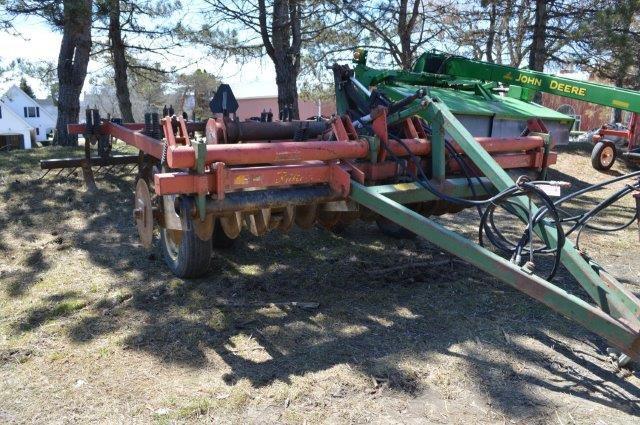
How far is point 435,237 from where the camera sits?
128 inches

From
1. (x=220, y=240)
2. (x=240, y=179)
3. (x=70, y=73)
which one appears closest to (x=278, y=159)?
(x=240, y=179)

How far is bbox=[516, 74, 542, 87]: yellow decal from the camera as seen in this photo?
7102 millimetres

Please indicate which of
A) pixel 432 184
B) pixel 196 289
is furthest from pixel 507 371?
pixel 196 289

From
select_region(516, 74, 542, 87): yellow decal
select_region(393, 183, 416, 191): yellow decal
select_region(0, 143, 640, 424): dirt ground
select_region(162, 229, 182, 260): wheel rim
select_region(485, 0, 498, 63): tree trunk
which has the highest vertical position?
select_region(485, 0, 498, 63): tree trunk

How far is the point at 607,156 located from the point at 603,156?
142 millimetres

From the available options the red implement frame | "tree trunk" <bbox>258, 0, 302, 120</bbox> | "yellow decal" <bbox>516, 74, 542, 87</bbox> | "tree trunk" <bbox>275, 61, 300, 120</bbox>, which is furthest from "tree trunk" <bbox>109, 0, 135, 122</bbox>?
the red implement frame

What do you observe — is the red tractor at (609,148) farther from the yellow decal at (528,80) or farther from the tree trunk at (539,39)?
the yellow decal at (528,80)

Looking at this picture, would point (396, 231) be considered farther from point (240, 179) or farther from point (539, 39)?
point (539, 39)

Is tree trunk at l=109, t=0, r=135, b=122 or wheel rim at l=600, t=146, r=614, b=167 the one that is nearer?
wheel rim at l=600, t=146, r=614, b=167

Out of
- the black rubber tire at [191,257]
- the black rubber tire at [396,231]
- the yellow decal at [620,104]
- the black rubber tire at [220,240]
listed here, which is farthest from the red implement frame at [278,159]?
the yellow decal at [620,104]

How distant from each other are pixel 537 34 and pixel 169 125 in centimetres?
1184

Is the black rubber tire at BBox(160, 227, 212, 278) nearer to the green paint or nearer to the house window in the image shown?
the green paint

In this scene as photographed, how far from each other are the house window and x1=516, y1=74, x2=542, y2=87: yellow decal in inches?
2137

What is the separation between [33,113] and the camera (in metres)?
53.6
